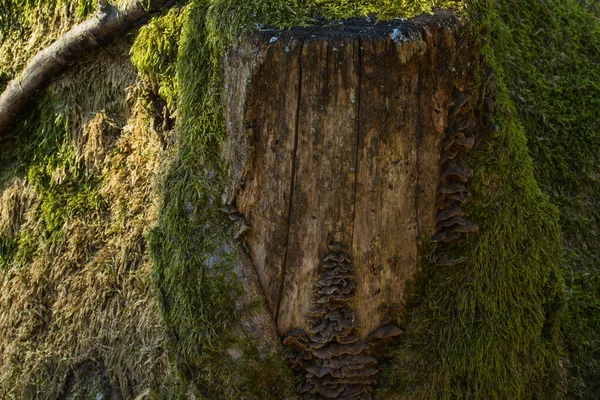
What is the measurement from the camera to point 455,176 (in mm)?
3525

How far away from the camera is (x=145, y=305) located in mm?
3996

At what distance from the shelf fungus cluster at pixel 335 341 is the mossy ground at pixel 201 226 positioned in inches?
6.1

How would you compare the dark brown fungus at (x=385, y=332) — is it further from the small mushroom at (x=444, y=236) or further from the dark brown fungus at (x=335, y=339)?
the small mushroom at (x=444, y=236)

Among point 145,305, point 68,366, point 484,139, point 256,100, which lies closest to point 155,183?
point 145,305

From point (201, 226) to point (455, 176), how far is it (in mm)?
1313

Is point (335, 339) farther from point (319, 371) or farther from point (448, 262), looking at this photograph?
point (448, 262)

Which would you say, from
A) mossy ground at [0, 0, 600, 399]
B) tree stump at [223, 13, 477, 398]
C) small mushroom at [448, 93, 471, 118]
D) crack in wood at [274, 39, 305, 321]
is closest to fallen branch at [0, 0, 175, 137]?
mossy ground at [0, 0, 600, 399]

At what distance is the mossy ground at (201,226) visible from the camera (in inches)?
141

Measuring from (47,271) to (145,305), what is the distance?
30.0 inches

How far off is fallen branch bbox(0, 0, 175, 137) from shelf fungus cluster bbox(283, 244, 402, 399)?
6.10 feet

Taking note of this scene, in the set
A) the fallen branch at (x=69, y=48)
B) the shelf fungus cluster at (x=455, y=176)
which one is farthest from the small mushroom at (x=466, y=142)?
the fallen branch at (x=69, y=48)

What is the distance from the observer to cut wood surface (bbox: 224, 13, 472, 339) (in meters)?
3.23

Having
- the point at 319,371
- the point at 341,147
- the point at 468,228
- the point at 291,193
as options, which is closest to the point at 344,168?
the point at 341,147

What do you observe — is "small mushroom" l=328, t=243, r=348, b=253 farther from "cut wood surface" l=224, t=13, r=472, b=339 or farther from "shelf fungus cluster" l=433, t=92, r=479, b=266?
"shelf fungus cluster" l=433, t=92, r=479, b=266
